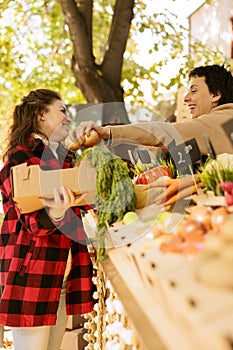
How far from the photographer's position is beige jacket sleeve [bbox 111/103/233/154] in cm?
270

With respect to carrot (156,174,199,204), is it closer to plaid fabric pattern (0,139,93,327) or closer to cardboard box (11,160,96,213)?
cardboard box (11,160,96,213)

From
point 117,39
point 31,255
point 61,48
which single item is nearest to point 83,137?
point 31,255

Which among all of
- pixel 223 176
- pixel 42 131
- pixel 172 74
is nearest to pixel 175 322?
pixel 223 176

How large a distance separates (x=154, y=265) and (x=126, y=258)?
41 cm

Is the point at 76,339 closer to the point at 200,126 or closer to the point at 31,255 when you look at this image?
the point at 31,255

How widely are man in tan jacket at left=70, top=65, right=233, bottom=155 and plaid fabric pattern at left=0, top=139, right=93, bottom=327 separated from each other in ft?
1.02

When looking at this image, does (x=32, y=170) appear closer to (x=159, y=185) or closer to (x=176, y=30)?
(x=159, y=185)

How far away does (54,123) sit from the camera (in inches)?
114

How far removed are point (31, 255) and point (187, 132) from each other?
91 centimetres

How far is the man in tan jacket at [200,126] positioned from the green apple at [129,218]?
0.41 metres

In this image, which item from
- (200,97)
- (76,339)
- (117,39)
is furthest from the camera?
(117,39)

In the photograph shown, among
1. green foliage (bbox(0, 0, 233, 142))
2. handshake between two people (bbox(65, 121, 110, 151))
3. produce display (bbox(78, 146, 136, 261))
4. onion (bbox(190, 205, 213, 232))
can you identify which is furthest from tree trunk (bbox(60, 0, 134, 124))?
onion (bbox(190, 205, 213, 232))

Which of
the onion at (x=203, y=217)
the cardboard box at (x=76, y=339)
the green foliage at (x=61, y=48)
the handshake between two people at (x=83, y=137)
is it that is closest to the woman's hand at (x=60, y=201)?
the handshake between two people at (x=83, y=137)

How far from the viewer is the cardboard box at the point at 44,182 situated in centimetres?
238
